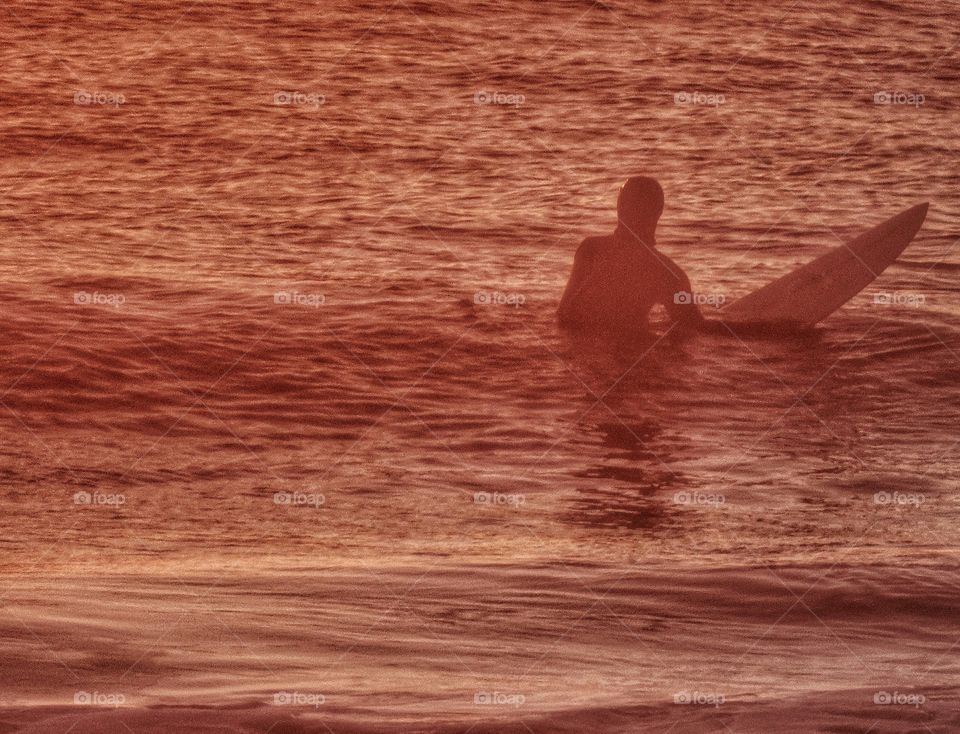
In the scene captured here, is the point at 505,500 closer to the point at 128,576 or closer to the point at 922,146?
the point at 128,576

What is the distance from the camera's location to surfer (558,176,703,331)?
304 inches

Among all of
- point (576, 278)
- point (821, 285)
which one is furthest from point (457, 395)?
point (821, 285)

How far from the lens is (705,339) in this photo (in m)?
8.77

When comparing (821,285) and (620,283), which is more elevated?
(620,283)

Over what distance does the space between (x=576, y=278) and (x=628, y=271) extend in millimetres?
316

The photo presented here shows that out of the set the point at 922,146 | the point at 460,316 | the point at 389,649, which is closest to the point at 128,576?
the point at 389,649

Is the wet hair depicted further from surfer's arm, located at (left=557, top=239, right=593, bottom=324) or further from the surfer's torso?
surfer's arm, located at (left=557, top=239, right=593, bottom=324)

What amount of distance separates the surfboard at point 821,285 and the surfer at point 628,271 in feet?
2.92

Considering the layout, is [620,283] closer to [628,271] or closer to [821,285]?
[628,271]

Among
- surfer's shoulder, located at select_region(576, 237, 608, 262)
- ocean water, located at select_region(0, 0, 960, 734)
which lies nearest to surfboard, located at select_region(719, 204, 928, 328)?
ocean water, located at select_region(0, 0, 960, 734)

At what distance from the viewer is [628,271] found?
783cm

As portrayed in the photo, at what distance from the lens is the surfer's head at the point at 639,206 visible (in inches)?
307

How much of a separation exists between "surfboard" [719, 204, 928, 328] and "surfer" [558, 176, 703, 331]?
35.1 inches

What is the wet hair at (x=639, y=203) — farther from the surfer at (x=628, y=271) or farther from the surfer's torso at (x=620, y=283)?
the surfer's torso at (x=620, y=283)
